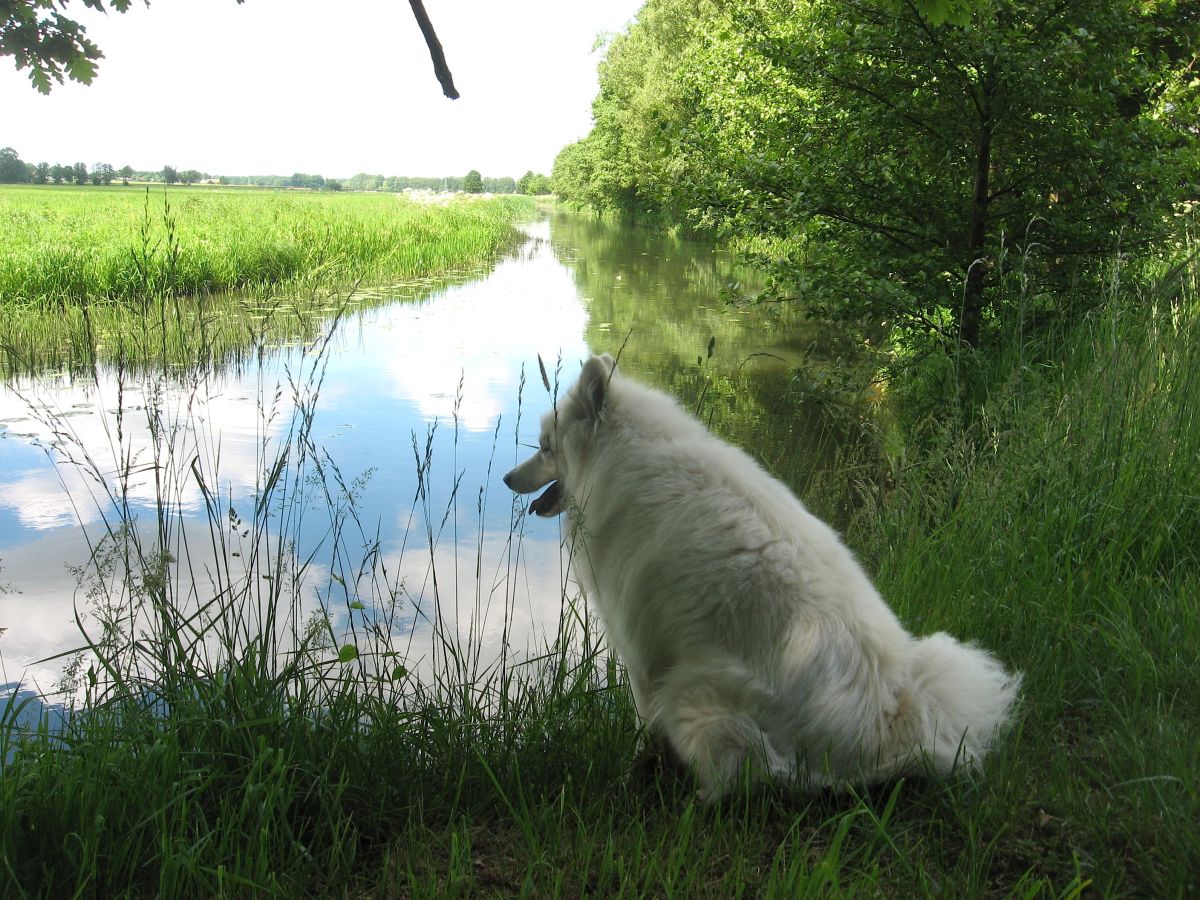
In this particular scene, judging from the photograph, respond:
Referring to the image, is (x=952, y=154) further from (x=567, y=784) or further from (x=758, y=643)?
(x=567, y=784)

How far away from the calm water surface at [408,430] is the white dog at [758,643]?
0.65m

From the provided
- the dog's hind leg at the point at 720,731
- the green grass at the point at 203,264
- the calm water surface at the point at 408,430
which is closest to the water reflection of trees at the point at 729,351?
the calm water surface at the point at 408,430

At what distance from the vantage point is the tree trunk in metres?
7.72

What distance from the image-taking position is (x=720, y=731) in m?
2.47

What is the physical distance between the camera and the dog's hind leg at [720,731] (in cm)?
246

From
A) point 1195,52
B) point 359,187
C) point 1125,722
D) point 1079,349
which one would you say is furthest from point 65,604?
point 359,187

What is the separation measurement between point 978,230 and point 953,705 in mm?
6705

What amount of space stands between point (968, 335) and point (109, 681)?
7415mm

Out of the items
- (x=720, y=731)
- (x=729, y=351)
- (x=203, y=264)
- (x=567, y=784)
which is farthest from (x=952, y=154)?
(x=203, y=264)

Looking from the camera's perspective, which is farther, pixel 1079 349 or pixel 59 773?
pixel 1079 349

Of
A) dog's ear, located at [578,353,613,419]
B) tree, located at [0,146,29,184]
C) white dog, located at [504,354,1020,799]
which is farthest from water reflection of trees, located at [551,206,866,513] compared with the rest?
tree, located at [0,146,29,184]

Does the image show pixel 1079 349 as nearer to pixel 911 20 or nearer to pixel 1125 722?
pixel 911 20

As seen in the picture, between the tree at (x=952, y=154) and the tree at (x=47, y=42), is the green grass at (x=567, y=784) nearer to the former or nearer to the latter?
the tree at (x=47, y=42)

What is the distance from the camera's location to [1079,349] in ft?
22.0
